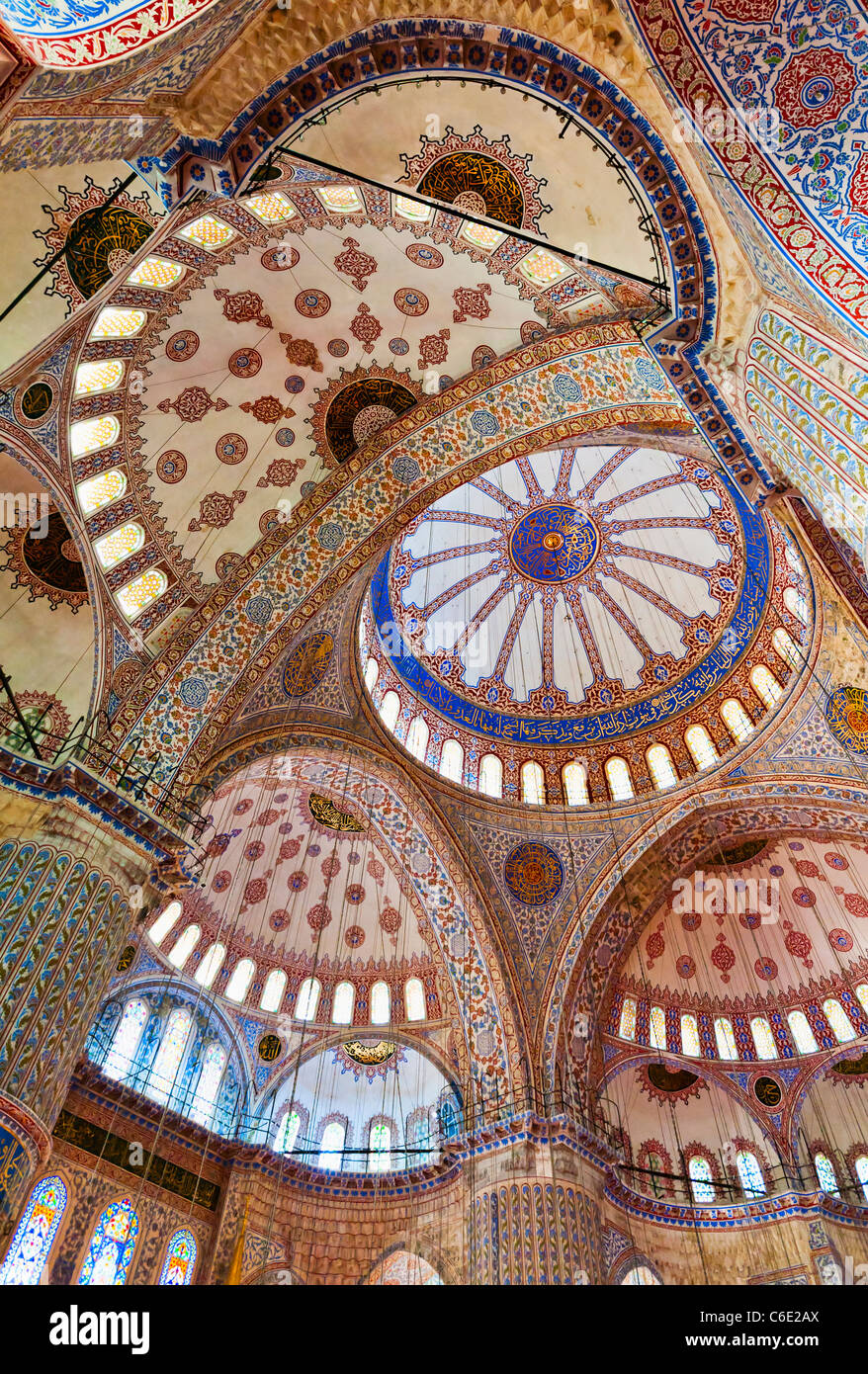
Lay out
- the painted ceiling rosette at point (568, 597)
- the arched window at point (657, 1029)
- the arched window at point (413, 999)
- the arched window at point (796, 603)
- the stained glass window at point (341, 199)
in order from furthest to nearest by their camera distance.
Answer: the arched window at point (413, 999), the arched window at point (657, 1029), the painted ceiling rosette at point (568, 597), the arched window at point (796, 603), the stained glass window at point (341, 199)

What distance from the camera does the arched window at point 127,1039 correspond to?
34.6ft

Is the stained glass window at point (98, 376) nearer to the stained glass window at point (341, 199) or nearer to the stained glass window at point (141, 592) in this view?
the stained glass window at point (141, 592)

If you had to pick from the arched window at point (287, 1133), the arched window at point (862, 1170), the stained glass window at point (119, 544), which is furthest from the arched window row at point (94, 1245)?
the arched window at point (862, 1170)

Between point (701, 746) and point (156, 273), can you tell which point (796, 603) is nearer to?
point (701, 746)


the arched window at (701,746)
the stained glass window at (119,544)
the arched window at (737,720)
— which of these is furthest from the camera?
the arched window at (701,746)

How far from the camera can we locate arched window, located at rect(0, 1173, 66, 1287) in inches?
333

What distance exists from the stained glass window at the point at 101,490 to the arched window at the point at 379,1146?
10197 mm

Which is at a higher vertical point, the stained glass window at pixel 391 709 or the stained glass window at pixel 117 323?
the stained glass window at pixel 391 709

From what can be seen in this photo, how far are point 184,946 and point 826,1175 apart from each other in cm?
1014

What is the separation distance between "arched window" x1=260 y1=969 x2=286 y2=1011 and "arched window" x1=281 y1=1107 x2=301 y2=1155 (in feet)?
5.04

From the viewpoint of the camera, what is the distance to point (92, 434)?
740 cm

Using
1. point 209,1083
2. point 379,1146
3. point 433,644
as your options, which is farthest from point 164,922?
point 433,644

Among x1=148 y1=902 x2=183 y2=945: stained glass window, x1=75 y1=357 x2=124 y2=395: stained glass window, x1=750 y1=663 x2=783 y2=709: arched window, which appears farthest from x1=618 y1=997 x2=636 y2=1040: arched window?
x1=75 y1=357 x2=124 y2=395: stained glass window

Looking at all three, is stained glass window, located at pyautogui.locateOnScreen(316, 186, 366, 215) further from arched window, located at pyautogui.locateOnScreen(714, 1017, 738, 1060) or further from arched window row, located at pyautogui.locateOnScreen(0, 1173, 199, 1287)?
arched window, located at pyautogui.locateOnScreen(714, 1017, 738, 1060)
